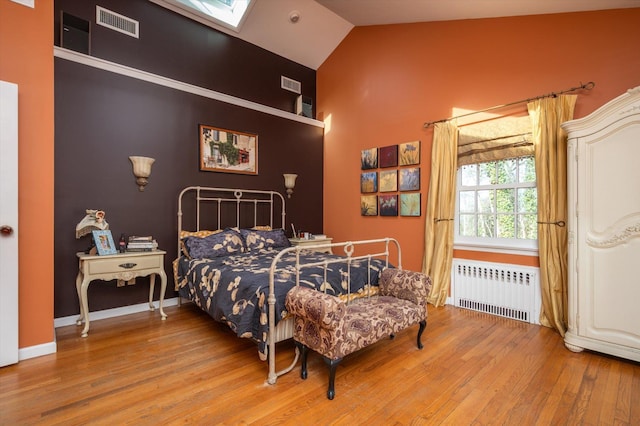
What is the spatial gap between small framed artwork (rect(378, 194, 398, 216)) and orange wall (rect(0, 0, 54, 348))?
3750mm

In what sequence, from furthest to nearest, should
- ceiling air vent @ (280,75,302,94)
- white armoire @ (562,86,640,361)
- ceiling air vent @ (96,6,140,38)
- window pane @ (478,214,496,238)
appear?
ceiling air vent @ (280,75,302,94) → window pane @ (478,214,496,238) → ceiling air vent @ (96,6,140,38) → white armoire @ (562,86,640,361)

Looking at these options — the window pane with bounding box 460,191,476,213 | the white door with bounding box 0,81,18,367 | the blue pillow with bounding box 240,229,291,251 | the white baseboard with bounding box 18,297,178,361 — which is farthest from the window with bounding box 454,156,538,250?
the white door with bounding box 0,81,18,367

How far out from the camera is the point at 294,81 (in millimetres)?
5250

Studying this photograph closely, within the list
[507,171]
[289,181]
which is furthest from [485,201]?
[289,181]

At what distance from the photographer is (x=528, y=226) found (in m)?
3.37

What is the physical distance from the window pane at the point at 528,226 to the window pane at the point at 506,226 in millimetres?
61

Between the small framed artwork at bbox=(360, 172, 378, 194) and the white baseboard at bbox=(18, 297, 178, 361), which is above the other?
the small framed artwork at bbox=(360, 172, 378, 194)

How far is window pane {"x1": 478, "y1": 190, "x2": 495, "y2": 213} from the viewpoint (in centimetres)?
367

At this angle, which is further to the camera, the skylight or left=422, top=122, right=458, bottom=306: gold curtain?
the skylight

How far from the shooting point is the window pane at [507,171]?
3.49 m

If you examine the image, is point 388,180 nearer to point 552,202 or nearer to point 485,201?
point 485,201

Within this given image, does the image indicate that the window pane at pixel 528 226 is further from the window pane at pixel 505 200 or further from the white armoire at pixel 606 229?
the white armoire at pixel 606 229

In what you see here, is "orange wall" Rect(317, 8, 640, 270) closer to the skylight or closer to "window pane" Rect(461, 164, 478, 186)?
"window pane" Rect(461, 164, 478, 186)

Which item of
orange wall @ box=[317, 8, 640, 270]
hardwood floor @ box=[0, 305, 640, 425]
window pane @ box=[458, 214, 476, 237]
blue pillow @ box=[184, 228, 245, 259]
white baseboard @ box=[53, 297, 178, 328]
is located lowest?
hardwood floor @ box=[0, 305, 640, 425]
